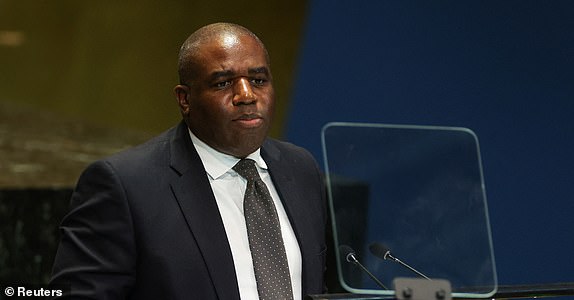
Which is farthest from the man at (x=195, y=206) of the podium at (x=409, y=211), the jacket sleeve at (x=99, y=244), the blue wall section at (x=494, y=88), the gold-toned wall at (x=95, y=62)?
the gold-toned wall at (x=95, y=62)

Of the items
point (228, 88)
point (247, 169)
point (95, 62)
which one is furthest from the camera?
point (95, 62)

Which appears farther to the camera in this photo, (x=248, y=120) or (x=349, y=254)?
(x=248, y=120)

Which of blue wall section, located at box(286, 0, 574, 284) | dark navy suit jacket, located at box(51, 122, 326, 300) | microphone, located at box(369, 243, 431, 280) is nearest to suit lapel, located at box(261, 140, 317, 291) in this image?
dark navy suit jacket, located at box(51, 122, 326, 300)

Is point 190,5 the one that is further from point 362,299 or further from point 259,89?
point 362,299

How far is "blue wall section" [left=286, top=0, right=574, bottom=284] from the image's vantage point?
4129 mm

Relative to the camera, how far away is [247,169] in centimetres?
242

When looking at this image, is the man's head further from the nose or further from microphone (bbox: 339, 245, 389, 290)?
microphone (bbox: 339, 245, 389, 290)

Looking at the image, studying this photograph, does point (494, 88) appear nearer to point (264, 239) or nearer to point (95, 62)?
point (264, 239)

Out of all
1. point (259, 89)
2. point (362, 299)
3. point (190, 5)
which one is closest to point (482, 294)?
Result: point (362, 299)

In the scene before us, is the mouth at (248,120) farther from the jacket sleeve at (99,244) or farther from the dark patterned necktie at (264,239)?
the jacket sleeve at (99,244)

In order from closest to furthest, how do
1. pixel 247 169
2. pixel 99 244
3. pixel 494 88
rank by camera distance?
pixel 99 244, pixel 247 169, pixel 494 88

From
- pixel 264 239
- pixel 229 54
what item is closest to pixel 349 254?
pixel 264 239

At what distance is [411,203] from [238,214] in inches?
16.9

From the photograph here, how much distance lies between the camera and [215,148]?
2.39m
